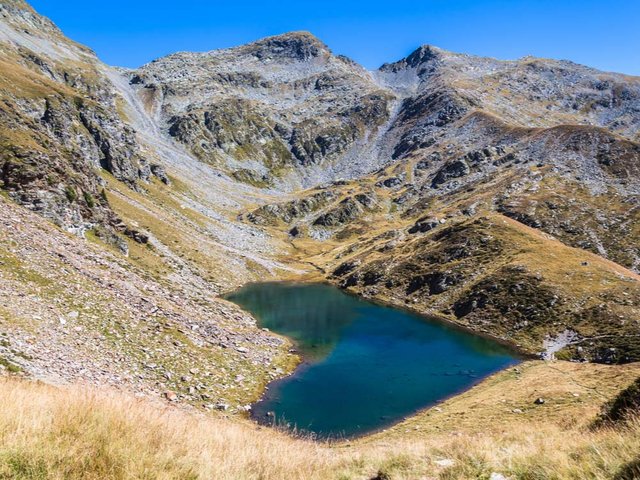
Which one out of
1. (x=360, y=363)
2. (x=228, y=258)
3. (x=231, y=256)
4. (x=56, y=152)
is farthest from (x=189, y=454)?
(x=231, y=256)

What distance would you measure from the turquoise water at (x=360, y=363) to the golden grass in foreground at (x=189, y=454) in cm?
2623

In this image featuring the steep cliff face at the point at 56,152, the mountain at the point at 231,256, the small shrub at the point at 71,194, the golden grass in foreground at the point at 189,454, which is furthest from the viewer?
the small shrub at the point at 71,194

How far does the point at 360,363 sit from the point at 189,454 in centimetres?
5114

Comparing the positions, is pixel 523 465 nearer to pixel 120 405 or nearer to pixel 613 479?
pixel 613 479

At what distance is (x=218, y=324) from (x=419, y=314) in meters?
46.6

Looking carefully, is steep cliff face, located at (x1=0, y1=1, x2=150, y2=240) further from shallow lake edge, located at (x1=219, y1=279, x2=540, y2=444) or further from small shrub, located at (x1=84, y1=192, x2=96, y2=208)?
shallow lake edge, located at (x1=219, y1=279, x2=540, y2=444)

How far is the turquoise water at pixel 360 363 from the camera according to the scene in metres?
41.0

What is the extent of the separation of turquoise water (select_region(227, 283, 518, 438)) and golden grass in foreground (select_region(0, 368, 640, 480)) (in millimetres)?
26229


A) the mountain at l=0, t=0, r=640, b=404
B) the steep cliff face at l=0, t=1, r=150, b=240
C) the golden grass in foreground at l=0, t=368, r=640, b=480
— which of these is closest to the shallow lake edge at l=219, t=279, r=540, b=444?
the mountain at l=0, t=0, r=640, b=404

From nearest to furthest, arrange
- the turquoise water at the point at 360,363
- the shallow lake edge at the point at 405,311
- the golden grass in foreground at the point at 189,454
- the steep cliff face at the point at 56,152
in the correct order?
1. the golden grass in foreground at the point at 189,454
2. the shallow lake edge at the point at 405,311
3. the turquoise water at the point at 360,363
4. the steep cliff face at the point at 56,152

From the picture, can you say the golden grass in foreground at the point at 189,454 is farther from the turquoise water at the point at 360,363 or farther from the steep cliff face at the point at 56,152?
the steep cliff face at the point at 56,152

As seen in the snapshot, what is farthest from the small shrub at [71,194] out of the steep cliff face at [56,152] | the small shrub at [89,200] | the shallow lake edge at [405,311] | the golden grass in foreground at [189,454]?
the golden grass in foreground at [189,454]

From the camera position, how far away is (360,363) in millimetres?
57281

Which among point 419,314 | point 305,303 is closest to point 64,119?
point 305,303
